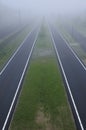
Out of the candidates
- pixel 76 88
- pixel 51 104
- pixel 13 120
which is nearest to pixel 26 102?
pixel 51 104

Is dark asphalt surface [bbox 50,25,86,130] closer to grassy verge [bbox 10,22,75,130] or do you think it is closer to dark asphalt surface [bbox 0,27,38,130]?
grassy verge [bbox 10,22,75,130]

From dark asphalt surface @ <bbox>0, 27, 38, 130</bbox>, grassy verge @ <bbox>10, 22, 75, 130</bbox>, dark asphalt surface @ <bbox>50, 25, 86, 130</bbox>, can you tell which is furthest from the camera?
dark asphalt surface @ <bbox>0, 27, 38, 130</bbox>

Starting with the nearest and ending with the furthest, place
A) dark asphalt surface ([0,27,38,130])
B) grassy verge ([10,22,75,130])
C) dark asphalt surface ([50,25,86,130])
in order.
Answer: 1. grassy verge ([10,22,75,130])
2. dark asphalt surface ([50,25,86,130])
3. dark asphalt surface ([0,27,38,130])

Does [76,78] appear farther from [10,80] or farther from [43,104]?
[43,104]

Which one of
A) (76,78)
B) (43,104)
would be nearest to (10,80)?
(76,78)

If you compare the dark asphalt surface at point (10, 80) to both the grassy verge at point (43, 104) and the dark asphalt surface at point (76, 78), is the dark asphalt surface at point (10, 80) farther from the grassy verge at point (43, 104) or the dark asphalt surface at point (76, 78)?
the dark asphalt surface at point (76, 78)

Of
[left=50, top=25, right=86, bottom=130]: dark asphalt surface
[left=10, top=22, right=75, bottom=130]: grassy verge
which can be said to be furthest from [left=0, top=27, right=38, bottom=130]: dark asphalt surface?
[left=50, top=25, right=86, bottom=130]: dark asphalt surface

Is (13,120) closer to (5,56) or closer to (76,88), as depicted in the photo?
(76,88)

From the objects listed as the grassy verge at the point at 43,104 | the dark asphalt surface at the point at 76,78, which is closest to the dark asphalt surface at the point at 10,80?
the grassy verge at the point at 43,104

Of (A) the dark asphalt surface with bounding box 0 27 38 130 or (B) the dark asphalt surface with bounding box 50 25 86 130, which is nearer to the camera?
(B) the dark asphalt surface with bounding box 50 25 86 130
